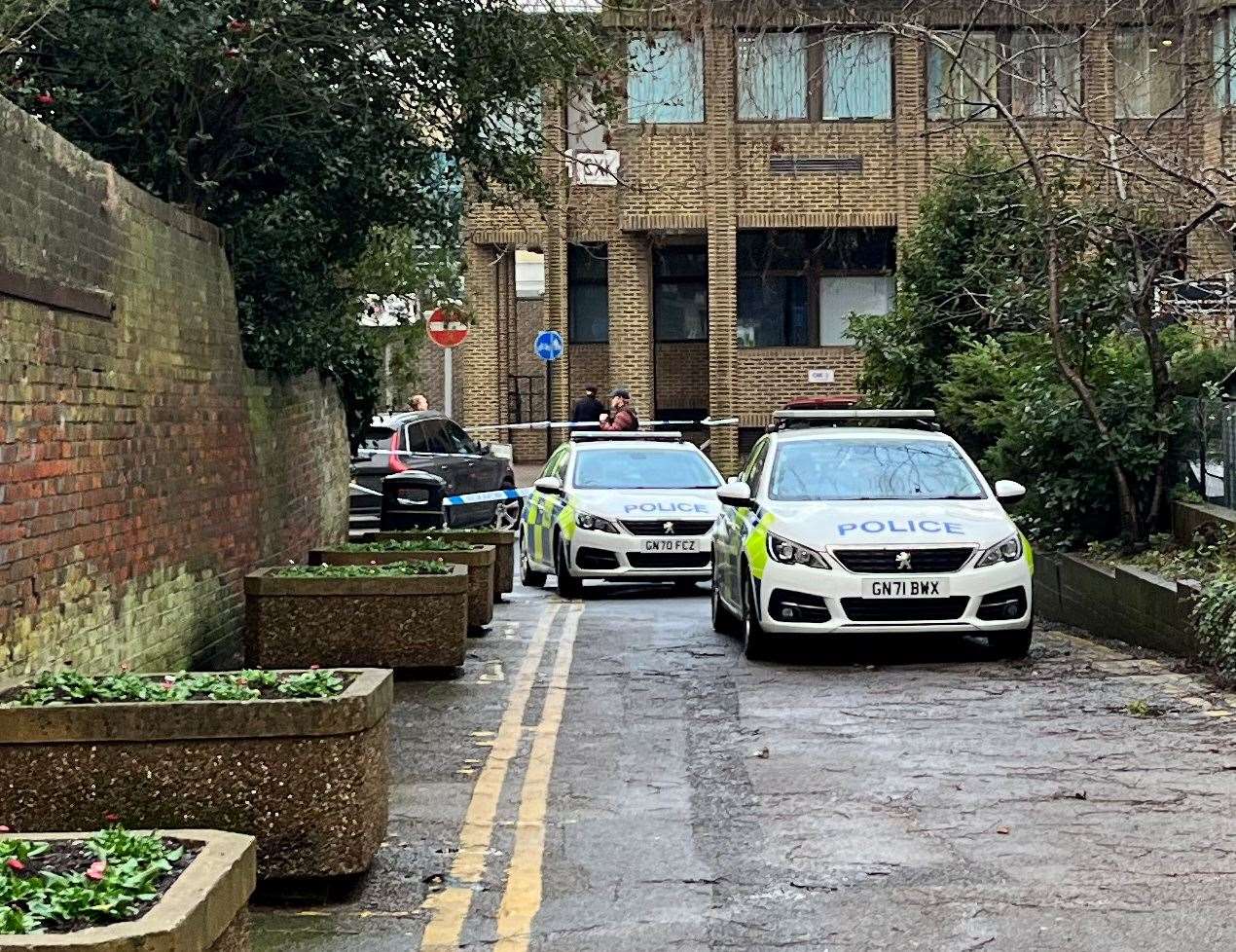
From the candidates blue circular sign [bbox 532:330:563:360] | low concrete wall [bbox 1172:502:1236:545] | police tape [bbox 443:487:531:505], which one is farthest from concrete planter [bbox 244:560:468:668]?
blue circular sign [bbox 532:330:563:360]

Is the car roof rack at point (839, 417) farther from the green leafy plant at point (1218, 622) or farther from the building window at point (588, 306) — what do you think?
the building window at point (588, 306)

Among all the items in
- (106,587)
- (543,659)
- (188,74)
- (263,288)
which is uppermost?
(188,74)

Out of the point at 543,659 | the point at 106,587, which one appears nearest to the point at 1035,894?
the point at 106,587

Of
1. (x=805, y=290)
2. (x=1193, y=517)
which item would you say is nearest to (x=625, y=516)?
(x=1193, y=517)

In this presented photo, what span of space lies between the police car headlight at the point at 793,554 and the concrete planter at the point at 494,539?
400 cm

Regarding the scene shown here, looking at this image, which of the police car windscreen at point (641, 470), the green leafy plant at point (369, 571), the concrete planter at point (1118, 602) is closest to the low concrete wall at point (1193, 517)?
the concrete planter at point (1118, 602)

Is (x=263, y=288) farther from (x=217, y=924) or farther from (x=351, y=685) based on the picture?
(x=217, y=924)

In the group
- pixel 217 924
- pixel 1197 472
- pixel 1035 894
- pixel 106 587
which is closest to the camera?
pixel 217 924

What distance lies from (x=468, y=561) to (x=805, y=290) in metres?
22.7

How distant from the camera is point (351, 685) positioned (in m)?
7.07

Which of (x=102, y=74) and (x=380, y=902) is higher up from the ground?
(x=102, y=74)

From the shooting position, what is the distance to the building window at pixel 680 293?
3803 cm

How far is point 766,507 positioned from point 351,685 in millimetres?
6987

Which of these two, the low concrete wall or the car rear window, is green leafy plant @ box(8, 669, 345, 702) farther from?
the car rear window
